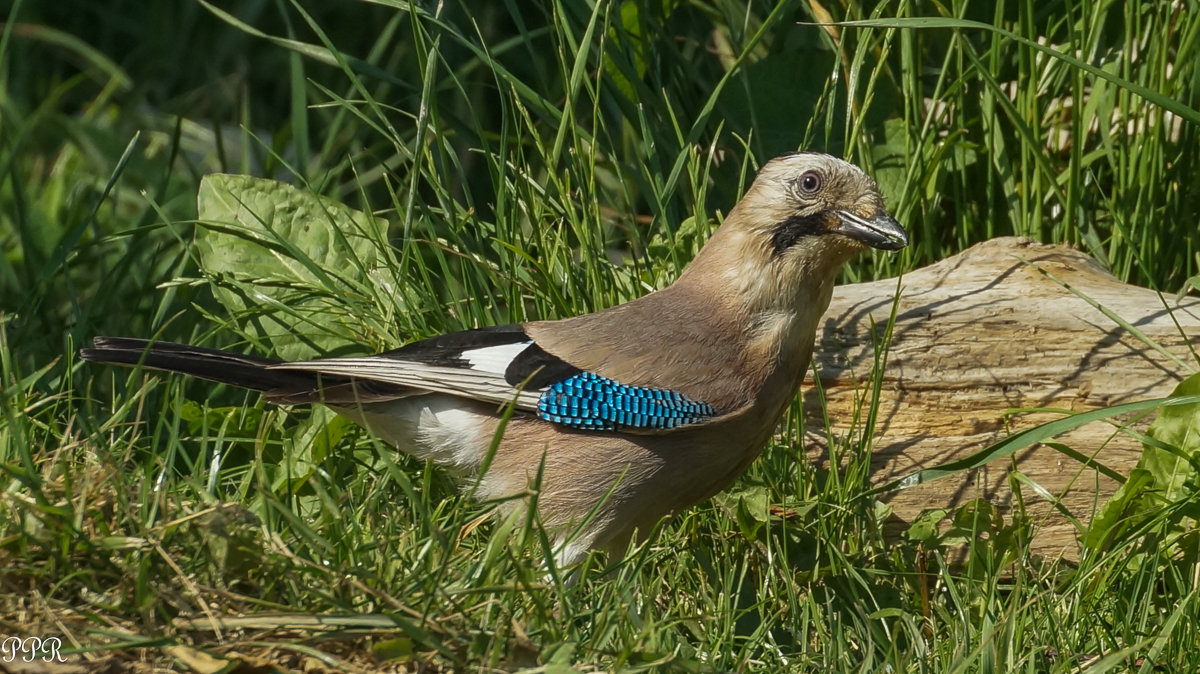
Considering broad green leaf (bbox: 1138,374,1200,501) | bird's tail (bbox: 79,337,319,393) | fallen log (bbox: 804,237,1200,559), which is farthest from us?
fallen log (bbox: 804,237,1200,559)

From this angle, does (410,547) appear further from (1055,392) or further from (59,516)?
(1055,392)

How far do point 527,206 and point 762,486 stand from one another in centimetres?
120

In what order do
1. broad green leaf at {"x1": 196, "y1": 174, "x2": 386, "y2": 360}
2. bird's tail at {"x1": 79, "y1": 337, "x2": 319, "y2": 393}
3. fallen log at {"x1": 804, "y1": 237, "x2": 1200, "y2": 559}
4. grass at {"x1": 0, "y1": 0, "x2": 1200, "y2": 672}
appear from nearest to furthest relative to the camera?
grass at {"x1": 0, "y1": 0, "x2": 1200, "y2": 672}
bird's tail at {"x1": 79, "y1": 337, "x2": 319, "y2": 393}
fallen log at {"x1": 804, "y1": 237, "x2": 1200, "y2": 559}
broad green leaf at {"x1": 196, "y1": 174, "x2": 386, "y2": 360}

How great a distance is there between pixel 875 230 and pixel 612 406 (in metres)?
0.89

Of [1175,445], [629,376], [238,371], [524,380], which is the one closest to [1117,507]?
[1175,445]

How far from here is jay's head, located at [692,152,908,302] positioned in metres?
3.98

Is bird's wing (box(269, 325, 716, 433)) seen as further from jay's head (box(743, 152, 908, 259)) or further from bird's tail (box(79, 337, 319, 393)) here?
jay's head (box(743, 152, 908, 259))

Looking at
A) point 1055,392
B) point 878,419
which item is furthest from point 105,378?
point 1055,392

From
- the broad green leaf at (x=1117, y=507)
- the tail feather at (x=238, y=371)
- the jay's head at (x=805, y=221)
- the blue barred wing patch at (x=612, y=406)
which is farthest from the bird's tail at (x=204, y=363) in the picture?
the broad green leaf at (x=1117, y=507)

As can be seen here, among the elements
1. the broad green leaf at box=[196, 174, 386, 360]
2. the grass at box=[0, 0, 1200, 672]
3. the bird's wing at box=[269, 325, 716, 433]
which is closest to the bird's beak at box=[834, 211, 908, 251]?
the grass at box=[0, 0, 1200, 672]

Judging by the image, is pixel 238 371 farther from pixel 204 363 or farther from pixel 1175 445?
pixel 1175 445

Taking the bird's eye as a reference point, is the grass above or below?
below

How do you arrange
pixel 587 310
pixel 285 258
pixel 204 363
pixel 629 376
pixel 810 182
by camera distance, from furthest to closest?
pixel 285 258
pixel 587 310
pixel 810 182
pixel 629 376
pixel 204 363

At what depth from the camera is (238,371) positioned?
386cm
